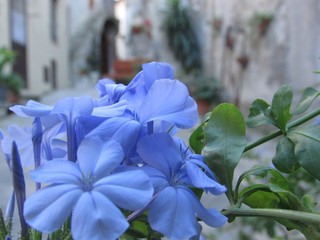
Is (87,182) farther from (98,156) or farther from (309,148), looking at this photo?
(309,148)

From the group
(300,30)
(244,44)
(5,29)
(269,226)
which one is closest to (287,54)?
(300,30)

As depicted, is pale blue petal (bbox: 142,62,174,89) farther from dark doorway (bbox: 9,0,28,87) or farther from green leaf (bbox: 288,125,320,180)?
dark doorway (bbox: 9,0,28,87)

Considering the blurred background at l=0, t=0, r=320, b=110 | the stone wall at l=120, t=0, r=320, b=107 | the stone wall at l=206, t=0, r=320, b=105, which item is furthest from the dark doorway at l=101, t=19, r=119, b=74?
the stone wall at l=206, t=0, r=320, b=105

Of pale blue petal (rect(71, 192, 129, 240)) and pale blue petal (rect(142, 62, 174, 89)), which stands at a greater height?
pale blue petal (rect(142, 62, 174, 89))

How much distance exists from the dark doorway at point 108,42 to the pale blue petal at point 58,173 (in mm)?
16218

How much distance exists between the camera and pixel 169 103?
395 millimetres

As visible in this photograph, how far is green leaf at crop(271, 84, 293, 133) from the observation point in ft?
1.58

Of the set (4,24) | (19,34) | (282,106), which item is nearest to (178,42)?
(19,34)

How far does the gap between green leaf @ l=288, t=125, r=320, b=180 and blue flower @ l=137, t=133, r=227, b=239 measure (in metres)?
0.10

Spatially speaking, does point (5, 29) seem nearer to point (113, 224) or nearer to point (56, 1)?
point (56, 1)

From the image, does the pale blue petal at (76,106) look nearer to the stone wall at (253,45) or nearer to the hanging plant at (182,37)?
the stone wall at (253,45)

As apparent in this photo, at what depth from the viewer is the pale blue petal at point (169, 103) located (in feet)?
1.29

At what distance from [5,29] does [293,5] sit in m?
6.26

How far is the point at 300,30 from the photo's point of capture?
5.34 meters
